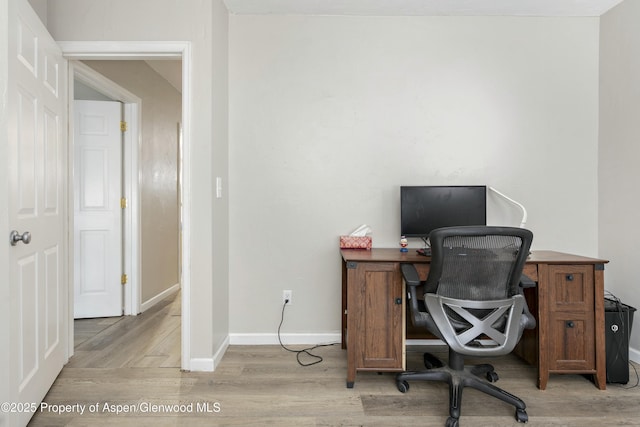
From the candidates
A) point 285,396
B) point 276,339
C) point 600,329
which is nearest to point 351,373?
point 285,396

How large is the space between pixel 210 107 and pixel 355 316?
160 cm

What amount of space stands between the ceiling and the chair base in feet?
7.85

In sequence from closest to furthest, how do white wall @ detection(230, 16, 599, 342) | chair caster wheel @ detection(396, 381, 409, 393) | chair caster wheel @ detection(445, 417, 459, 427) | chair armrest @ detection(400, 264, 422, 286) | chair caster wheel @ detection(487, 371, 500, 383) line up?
chair caster wheel @ detection(445, 417, 459, 427) < chair armrest @ detection(400, 264, 422, 286) < chair caster wheel @ detection(396, 381, 409, 393) < chair caster wheel @ detection(487, 371, 500, 383) < white wall @ detection(230, 16, 599, 342)

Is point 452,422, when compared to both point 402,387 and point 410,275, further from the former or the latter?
point 410,275

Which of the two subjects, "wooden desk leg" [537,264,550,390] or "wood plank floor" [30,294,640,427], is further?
"wooden desk leg" [537,264,550,390]

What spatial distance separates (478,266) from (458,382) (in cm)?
62

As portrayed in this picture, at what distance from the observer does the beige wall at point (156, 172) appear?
11.6 feet

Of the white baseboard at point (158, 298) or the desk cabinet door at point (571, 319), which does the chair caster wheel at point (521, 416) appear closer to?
the desk cabinet door at point (571, 319)

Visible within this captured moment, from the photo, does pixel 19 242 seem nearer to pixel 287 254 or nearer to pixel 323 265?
pixel 287 254

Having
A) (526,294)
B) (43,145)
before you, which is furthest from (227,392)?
(526,294)

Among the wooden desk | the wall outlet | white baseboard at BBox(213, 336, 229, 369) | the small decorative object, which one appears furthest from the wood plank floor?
the small decorative object

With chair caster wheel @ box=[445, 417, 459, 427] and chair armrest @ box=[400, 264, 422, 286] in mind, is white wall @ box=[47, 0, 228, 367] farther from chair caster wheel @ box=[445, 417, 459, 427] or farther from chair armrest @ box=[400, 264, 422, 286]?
chair caster wheel @ box=[445, 417, 459, 427]

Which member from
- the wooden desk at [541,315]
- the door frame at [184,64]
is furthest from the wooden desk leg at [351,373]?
the door frame at [184,64]

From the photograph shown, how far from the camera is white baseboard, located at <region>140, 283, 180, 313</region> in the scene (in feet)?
11.7
